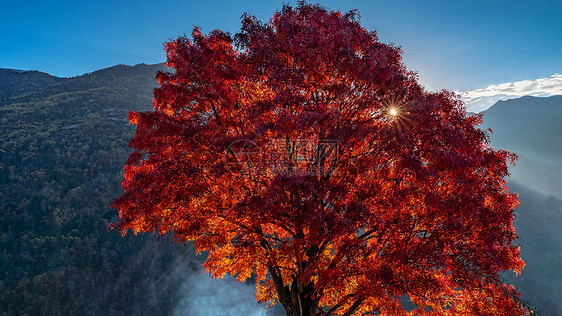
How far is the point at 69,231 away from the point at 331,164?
41.2 meters

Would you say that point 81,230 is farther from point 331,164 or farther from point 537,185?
point 537,185

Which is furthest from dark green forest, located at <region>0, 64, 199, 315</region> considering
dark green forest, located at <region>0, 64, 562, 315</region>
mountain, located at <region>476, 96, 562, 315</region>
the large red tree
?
mountain, located at <region>476, 96, 562, 315</region>

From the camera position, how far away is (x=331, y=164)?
5.66 metres

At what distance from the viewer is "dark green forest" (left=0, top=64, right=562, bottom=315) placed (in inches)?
1013

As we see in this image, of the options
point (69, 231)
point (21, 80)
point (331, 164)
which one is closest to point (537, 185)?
point (331, 164)

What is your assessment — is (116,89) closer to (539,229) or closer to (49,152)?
(49,152)

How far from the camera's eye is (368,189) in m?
4.99

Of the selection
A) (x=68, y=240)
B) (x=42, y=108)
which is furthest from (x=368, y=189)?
(x=42, y=108)

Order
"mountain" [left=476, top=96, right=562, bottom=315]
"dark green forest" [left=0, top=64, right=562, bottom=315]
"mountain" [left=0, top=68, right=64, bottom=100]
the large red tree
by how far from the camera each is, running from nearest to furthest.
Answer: the large red tree → "dark green forest" [left=0, top=64, right=562, bottom=315] → "mountain" [left=476, top=96, right=562, bottom=315] → "mountain" [left=0, top=68, right=64, bottom=100]

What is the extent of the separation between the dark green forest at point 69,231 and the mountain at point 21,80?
55.3 m

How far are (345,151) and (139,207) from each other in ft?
15.5

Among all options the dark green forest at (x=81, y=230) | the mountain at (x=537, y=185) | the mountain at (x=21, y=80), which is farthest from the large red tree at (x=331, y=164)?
the mountain at (x=21, y=80)

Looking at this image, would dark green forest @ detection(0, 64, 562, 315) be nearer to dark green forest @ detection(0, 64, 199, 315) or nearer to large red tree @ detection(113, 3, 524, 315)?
dark green forest @ detection(0, 64, 199, 315)

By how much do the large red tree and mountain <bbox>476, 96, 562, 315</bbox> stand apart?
67.5 m
